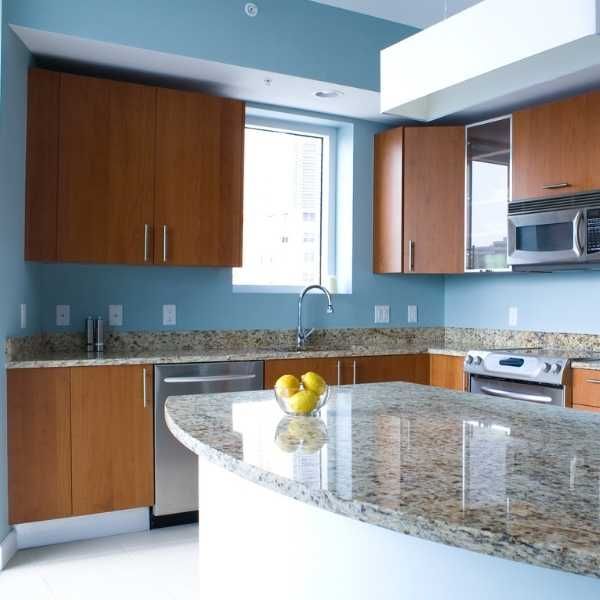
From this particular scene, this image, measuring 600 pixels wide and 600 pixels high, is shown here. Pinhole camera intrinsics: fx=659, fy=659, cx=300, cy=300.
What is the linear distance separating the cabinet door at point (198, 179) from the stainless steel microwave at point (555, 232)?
1.60m

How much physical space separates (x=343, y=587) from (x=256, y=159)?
335 cm

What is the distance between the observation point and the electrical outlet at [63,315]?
354 cm

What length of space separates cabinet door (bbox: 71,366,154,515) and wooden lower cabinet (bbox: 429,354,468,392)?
1791 mm

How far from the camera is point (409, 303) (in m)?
4.68

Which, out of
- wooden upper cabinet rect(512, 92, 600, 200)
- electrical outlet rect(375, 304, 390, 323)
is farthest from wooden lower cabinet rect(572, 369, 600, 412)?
electrical outlet rect(375, 304, 390, 323)

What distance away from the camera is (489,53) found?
4.84 ft

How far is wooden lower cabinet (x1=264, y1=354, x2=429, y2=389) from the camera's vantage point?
3.60 m

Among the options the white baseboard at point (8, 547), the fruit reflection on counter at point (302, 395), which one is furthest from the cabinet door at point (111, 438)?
the fruit reflection on counter at point (302, 395)

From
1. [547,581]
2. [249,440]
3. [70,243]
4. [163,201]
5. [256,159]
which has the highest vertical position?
[256,159]

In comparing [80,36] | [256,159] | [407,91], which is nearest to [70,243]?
[80,36]

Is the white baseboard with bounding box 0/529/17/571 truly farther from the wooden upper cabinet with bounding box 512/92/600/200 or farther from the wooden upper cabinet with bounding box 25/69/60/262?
the wooden upper cabinet with bounding box 512/92/600/200

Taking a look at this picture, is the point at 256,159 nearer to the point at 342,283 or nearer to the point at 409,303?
the point at 342,283

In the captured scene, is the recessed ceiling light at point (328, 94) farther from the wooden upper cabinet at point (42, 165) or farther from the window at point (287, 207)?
the wooden upper cabinet at point (42, 165)

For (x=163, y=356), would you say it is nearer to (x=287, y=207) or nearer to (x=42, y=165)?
(x=42, y=165)
